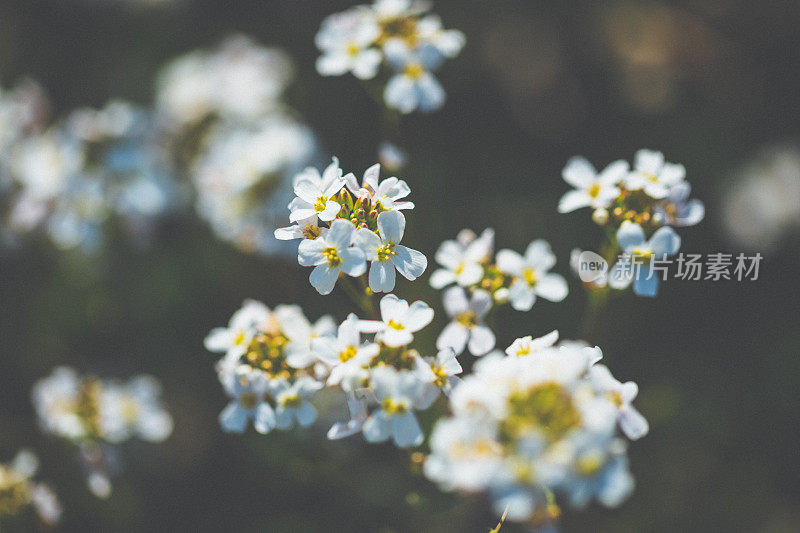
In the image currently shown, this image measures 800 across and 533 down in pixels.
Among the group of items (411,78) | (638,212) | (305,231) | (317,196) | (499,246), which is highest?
(499,246)

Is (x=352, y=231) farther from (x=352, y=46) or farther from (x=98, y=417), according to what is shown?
(x=98, y=417)

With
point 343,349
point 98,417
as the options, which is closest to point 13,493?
point 98,417

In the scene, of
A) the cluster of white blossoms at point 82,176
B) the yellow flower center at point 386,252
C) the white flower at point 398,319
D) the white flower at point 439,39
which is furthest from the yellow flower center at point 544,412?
the cluster of white blossoms at point 82,176

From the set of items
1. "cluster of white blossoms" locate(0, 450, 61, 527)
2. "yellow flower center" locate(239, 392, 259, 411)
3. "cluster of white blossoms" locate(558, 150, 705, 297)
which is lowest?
"cluster of white blossoms" locate(0, 450, 61, 527)

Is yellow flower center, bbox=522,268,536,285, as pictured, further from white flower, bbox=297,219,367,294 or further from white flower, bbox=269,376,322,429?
white flower, bbox=269,376,322,429

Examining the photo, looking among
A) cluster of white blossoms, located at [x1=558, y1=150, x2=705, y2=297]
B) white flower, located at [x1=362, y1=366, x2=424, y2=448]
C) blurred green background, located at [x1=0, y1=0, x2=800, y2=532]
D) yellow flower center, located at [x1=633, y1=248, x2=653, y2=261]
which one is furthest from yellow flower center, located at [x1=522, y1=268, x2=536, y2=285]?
blurred green background, located at [x1=0, y1=0, x2=800, y2=532]

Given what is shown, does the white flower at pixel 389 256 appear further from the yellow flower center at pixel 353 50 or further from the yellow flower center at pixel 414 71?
the yellow flower center at pixel 353 50
